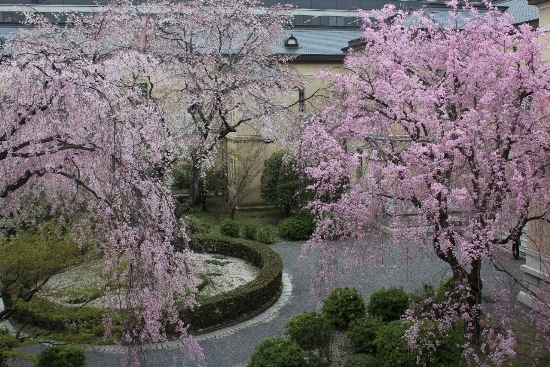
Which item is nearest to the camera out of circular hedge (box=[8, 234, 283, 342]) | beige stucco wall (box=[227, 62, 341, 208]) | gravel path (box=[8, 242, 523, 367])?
circular hedge (box=[8, 234, 283, 342])

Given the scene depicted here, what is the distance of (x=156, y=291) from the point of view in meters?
6.18

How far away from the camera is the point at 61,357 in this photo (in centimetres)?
755

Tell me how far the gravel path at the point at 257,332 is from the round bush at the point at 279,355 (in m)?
1.01

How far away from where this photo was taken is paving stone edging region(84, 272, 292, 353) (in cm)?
924

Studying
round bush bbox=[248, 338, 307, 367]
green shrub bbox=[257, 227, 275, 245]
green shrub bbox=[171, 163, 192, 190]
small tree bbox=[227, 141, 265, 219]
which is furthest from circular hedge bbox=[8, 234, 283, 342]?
green shrub bbox=[171, 163, 192, 190]

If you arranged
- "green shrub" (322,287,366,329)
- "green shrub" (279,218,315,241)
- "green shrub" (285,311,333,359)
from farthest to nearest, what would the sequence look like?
"green shrub" (279,218,315,241)
"green shrub" (322,287,366,329)
"green shrub" (285,311,333,359)

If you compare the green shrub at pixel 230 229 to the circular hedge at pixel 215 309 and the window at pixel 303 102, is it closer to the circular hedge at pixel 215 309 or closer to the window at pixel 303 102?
the circular hedge at pixel 215 309

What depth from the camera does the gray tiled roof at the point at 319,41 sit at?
22297 mm

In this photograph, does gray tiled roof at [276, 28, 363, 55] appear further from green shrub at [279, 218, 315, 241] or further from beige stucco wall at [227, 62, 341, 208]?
green shrub at [279, 218, 315, 241]

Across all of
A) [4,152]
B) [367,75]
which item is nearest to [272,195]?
[367,75]

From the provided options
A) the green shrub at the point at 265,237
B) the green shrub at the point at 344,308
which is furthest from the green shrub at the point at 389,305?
the green shrub at the point at 265,237

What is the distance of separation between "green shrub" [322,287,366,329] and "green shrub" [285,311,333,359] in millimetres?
1285

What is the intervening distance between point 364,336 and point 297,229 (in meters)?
8.65

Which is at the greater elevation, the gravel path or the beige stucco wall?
the beige stucco wall
